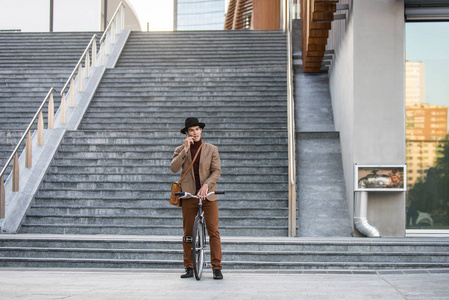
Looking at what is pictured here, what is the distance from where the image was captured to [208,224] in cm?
688

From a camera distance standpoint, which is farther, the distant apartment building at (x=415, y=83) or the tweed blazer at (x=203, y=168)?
the distant apartment building at (x=415, y=83)

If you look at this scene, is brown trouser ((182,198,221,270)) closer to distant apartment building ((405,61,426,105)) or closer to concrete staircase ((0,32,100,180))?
distant apartment building ((405,61,426,105))

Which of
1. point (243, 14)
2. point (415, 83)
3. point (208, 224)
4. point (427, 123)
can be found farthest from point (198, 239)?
point (243, 14)

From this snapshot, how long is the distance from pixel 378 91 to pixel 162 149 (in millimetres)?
4087

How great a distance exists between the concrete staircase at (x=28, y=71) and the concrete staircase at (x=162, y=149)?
123 cm

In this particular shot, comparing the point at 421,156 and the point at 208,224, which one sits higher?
the point at 421,156

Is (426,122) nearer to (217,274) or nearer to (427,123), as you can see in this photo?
(427,123)

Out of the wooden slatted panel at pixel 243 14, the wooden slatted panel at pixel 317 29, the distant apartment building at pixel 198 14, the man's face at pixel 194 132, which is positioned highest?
the distant apartment building at pixel 198 14

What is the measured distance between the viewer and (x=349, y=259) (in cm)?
821

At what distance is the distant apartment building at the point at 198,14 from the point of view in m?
130

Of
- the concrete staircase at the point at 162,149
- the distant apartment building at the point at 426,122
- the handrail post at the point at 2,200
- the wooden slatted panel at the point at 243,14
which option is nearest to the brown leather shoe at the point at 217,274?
the concrete staircase at the point at 162,149

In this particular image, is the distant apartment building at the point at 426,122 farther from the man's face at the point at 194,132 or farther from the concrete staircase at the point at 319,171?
the man's face at the point at 194,132

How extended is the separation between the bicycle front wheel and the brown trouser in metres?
0.10

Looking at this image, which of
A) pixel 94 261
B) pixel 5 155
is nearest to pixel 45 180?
pixel 5 155
